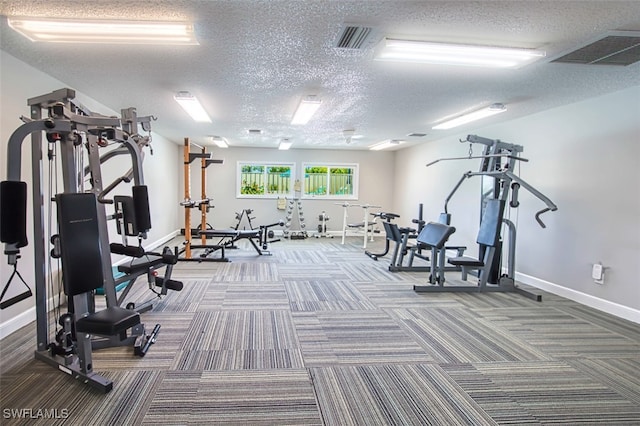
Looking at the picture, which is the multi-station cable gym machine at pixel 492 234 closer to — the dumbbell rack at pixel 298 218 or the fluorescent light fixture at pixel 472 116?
the fluorescent light fixture at pixel 472 116

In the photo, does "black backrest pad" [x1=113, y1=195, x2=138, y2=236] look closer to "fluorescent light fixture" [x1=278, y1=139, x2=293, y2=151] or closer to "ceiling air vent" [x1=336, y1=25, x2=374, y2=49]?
"ceiling air vent" [x1=336, y1=25, x2=374, y2=49]

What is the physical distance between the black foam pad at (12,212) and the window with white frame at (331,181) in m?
7.30

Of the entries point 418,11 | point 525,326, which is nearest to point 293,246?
point 525,326

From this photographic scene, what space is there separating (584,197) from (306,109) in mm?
3454

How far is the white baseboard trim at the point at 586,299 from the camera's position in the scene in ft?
11.3

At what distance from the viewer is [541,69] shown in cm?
293

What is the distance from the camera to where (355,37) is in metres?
2.30

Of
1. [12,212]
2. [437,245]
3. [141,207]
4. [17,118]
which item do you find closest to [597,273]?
[437,245]

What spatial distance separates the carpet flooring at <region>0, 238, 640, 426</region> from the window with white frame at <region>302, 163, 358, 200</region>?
5.49 metres

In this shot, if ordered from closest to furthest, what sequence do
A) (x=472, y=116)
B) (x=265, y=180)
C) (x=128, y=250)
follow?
(x=128, y=250), (x=472, y=116), (x=265, y=180)

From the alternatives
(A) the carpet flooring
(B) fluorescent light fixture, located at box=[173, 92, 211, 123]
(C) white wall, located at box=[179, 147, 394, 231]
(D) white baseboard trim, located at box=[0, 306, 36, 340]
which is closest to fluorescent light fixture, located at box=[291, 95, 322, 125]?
(B) fluorescent light fixture, located at box=[173, 92, 211, 123]

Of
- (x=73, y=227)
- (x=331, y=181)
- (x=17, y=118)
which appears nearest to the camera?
(x=73, y=227)

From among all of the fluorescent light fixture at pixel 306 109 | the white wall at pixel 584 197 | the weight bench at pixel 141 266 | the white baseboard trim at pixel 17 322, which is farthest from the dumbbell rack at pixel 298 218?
the white baseboard trim at pixel 17 322

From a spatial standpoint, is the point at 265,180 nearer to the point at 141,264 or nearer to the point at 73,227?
the point at 141,264
